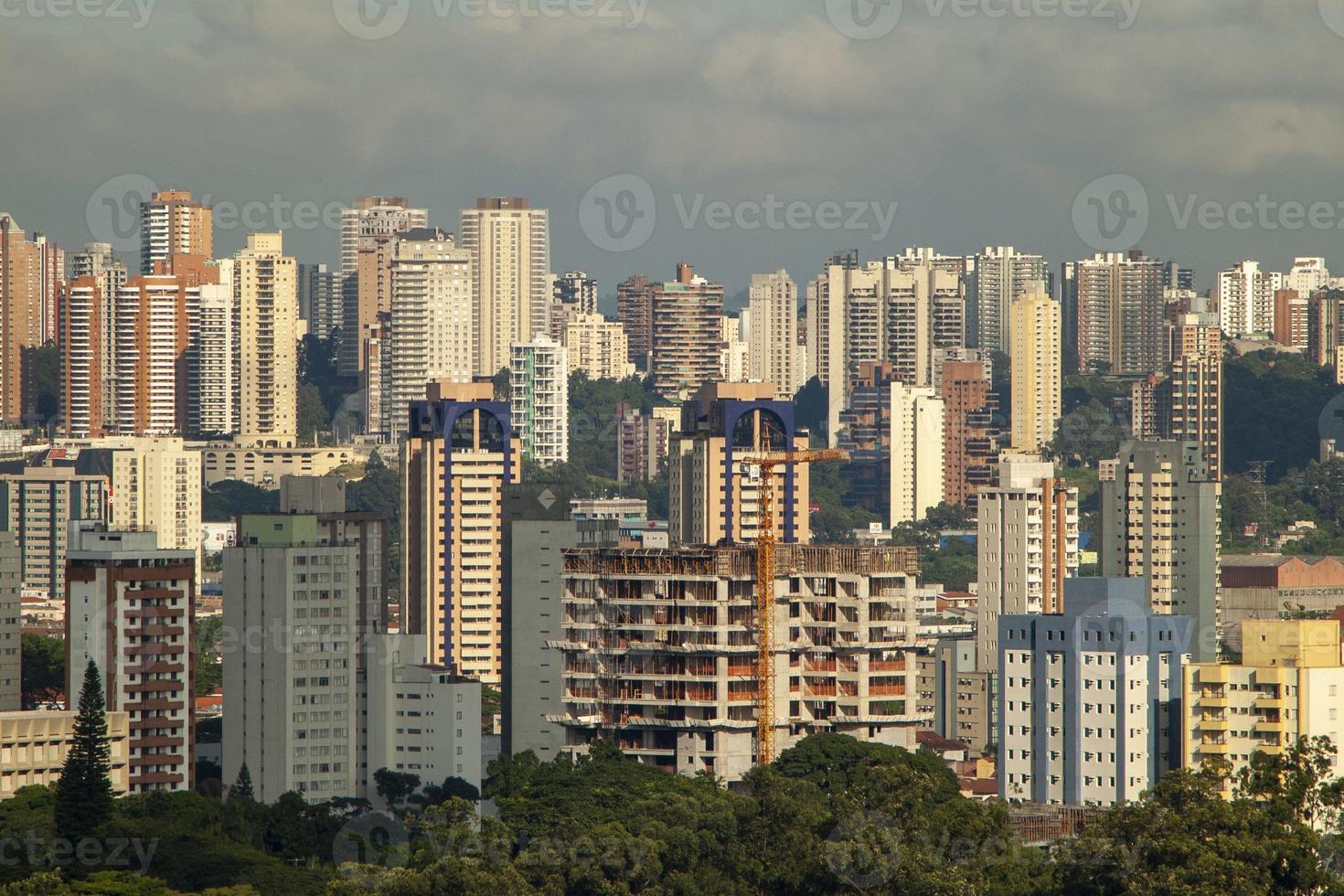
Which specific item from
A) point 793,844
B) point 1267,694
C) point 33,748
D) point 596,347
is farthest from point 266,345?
point 793,844

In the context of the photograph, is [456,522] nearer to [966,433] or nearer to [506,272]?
[966,433]

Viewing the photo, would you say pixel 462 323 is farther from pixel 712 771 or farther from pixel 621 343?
pixel 712 771

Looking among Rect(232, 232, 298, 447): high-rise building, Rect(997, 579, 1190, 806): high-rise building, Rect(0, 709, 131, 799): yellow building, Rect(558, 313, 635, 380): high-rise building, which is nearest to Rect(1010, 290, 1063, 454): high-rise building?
Rect(558, 313, 635, 380): high-rise building

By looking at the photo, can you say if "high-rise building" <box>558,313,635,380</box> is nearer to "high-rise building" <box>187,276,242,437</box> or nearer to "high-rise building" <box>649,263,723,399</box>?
"high-rise building" <box>649,263,723,399</box>

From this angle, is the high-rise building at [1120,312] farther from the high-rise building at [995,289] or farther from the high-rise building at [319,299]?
the high-rise building at [319,299]

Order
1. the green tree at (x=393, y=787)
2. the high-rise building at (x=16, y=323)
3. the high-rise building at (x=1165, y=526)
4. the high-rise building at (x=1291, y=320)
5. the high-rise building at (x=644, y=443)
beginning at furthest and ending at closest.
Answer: the high-rise building at (x=1291, y=320) < the high-rise building at (x=16, y=323) < the high-rise building at (x=644, y=443) < the high-rise building at (x=1165, y=526) < the green tree at (x=393, y=787)

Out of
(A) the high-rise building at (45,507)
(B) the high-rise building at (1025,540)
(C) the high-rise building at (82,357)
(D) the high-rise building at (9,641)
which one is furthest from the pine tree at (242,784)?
(C) the high-rise building at (82,357)
